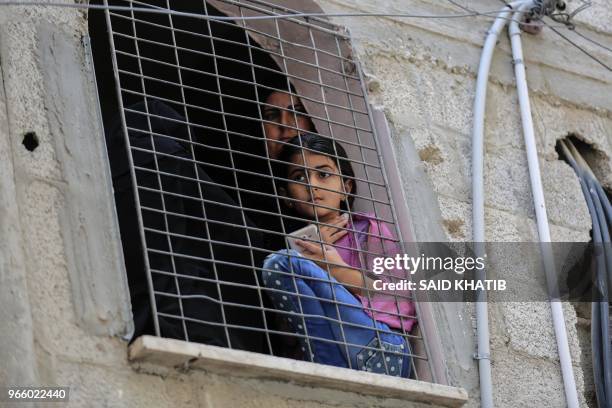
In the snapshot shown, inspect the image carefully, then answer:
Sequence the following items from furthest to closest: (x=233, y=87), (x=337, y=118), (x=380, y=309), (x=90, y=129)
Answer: (x=233, y=87) → (x=337, y=118) → (x=380, y=309) → (x=90, y=129)

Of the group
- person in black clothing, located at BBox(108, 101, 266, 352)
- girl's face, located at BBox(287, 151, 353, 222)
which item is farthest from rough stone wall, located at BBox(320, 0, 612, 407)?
person in black clothing, located at BBox(108, 101, 266, 352)

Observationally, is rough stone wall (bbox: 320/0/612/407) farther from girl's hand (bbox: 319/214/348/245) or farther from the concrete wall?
girl's hand (bbox: 319/214/348/245)

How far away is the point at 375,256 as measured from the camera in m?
4.23

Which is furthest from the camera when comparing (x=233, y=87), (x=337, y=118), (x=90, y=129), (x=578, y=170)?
(x=233, y=87)

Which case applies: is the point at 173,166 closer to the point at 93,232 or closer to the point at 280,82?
the point at 93,232

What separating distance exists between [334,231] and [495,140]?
2.65ft

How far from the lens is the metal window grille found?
Result: 3.83m

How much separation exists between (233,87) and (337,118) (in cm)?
86

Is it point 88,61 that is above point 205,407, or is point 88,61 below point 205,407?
above

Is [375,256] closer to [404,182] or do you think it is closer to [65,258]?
[404,182]

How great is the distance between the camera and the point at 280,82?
510 centimetres

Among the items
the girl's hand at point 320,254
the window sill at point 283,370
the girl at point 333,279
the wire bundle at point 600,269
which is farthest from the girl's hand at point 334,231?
the wire bundle at point 600,269

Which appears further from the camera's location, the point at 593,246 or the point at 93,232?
the point at 593,246

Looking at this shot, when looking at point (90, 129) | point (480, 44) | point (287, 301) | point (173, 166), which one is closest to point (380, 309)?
point (287, 301)
